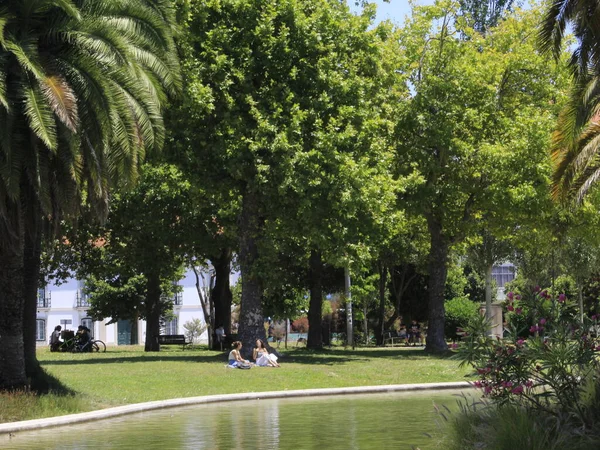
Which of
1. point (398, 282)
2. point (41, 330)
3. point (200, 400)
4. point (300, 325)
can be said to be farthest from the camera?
point (300, 325)

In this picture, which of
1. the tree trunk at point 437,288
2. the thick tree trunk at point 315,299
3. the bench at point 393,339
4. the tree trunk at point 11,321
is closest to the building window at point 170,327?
the bench at point 393,339

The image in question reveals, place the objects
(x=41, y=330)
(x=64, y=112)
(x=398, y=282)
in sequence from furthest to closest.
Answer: (x=41, y=330) < (x=398, y=282) < (x=64, y=112)

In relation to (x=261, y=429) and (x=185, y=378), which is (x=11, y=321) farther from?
(x=261, y=429)

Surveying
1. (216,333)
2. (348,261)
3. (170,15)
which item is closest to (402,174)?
(348,261)

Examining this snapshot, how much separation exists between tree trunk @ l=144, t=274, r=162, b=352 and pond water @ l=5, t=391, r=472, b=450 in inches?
958

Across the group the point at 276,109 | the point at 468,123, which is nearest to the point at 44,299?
the point at 468,123

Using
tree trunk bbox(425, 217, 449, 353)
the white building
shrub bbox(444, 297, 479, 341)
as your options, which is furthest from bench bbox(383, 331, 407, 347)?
the white building

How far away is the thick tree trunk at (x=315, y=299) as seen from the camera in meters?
43.1

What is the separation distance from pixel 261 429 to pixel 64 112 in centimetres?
709

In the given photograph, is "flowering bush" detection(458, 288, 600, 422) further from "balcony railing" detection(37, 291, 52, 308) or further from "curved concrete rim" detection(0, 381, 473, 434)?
"balcony railing" detection(37, 291, 52, 308)

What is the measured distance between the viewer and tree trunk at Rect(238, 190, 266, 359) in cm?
3300

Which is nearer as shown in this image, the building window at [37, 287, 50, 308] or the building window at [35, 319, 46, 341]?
the building window at [35, 319, 46, 341]

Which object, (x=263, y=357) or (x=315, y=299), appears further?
(x=315, y=299)

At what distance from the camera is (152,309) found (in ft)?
154
